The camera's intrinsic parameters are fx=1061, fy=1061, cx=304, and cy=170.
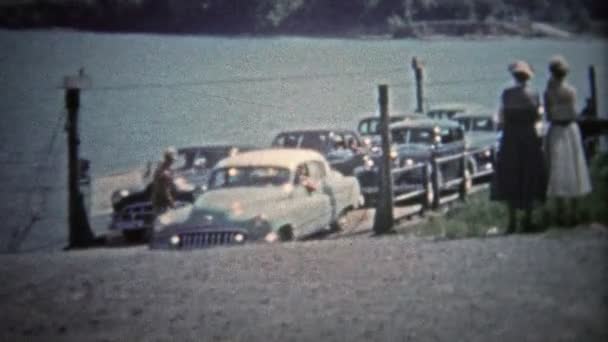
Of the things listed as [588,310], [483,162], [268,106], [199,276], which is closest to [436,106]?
[483,162]

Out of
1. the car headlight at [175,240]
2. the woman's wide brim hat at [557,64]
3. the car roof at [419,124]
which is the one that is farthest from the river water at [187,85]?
the car roof at [419,124]

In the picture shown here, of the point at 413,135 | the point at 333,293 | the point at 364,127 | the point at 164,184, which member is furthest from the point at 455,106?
the point at 333,293

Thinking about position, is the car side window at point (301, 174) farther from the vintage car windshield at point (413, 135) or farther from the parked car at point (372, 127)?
the vintage car windshield at point (413, 135)

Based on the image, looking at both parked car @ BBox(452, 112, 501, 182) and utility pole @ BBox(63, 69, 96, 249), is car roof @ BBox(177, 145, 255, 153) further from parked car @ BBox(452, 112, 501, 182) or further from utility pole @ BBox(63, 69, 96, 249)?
parked car @ BBox(452, 112, 501, 182)

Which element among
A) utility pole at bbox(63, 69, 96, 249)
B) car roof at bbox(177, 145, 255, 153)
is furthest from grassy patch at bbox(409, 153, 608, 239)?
utility pole at bbox(63, 69, 96, 249)

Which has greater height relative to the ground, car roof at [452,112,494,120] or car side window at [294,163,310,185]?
car roof at [452,112,494,120]

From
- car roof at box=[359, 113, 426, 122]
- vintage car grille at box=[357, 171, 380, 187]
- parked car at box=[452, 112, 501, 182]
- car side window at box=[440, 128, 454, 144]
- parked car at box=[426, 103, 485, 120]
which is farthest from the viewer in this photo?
car side window at box=[440, 128, 454, 144]

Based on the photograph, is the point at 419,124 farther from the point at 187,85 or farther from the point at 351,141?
the point at 187,85
